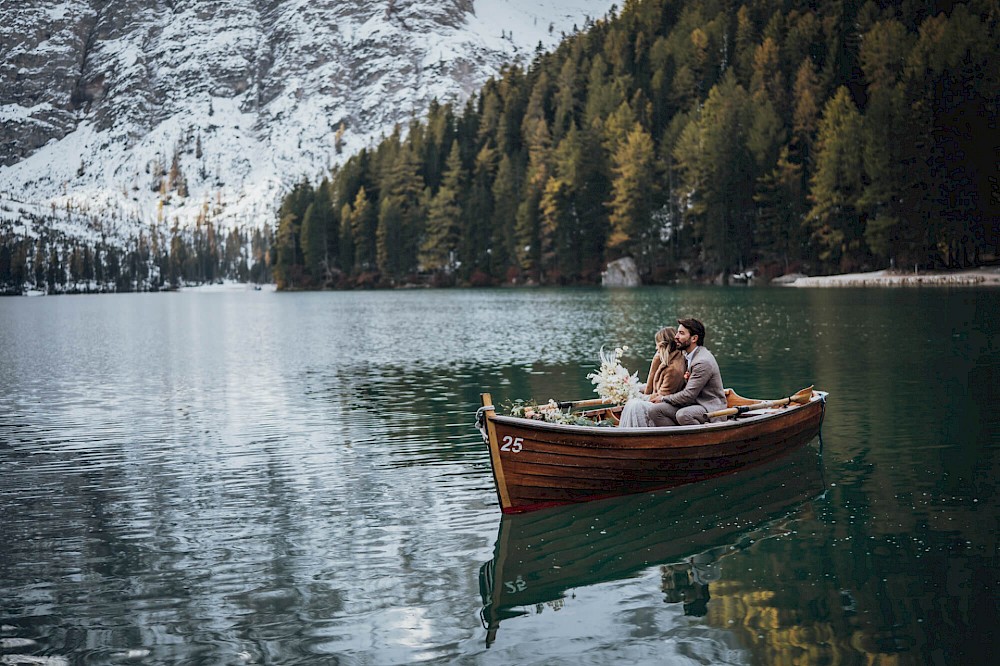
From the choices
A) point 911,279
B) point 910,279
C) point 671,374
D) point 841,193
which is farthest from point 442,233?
point 671,374

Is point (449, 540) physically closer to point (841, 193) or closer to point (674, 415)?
point (674, 415)

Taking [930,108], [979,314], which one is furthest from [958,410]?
[930,108]

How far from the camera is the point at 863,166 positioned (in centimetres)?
8738

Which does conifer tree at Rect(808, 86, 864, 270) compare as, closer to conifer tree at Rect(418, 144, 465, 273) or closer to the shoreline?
the shoreline

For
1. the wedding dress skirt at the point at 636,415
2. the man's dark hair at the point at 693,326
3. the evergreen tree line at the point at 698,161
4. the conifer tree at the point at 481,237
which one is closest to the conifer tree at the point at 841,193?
the evergreen tree line at the point at 698,161

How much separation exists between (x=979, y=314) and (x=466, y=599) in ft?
136

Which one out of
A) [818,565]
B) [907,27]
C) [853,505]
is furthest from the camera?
[907,27]

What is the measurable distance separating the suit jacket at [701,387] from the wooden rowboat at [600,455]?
0.38 meters

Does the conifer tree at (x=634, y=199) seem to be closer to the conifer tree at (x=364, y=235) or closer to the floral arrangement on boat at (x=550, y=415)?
the conifer tree at (x=364, y=235)

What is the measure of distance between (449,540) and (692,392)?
4.70 metres

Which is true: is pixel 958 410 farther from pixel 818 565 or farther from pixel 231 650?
pixel 231 650

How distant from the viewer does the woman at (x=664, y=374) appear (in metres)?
14.4

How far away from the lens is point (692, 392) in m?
14.9

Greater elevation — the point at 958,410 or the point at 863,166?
the point at 863,166
